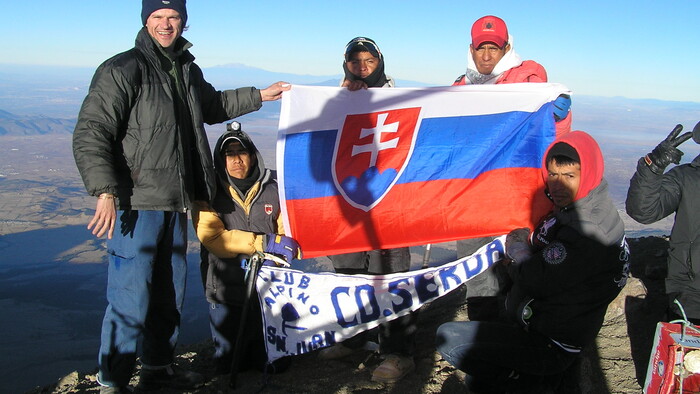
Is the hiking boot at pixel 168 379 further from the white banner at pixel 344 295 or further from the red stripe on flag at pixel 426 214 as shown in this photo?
the red stripe on flag at pixel 426 214

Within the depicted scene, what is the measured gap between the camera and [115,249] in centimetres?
358

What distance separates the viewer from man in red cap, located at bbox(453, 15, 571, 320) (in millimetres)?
4504

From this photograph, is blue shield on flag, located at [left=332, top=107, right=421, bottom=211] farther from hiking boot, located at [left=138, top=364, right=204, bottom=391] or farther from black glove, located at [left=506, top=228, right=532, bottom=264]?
hiking boot, located at [left=138, top=364, right=204, bottom=391]

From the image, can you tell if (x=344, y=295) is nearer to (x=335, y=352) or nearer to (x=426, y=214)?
(x=335, y=352)

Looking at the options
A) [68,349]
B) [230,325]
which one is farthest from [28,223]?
[230,325]

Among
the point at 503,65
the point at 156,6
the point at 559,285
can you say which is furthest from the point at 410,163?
the point at 156,6

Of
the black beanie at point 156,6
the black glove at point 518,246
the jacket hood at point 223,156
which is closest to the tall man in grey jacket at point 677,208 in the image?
the black glove at point 518,246

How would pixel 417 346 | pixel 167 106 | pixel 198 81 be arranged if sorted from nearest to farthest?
pixel 167 106
pixel 198 81
pixel 417 346

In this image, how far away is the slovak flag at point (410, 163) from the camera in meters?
4.27

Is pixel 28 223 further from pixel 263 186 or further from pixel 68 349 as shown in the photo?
pixel 263 186

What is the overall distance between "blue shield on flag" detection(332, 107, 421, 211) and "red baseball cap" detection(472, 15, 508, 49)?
976 mm

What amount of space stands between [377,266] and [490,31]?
97.2 inches

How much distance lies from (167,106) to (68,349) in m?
42.3

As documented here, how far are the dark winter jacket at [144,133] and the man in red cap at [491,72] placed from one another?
8.66 feet
